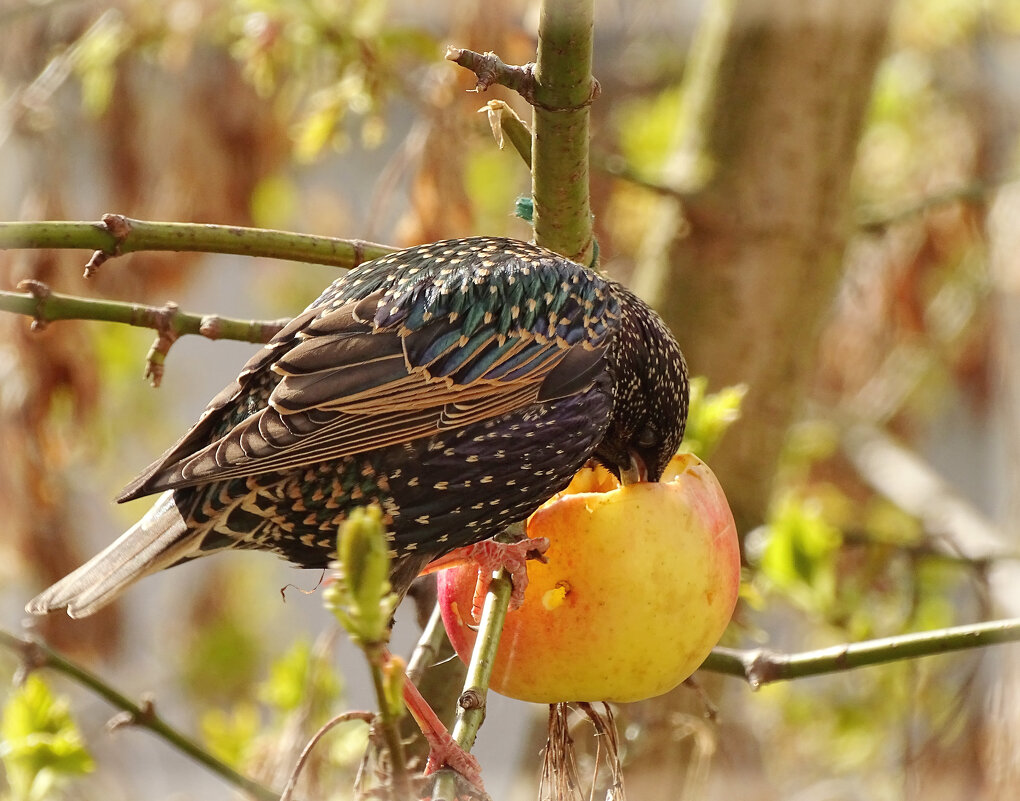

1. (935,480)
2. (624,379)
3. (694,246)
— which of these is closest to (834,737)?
(935,480)

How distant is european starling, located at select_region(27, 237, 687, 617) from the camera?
179cm

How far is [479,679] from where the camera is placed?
4.97 ft

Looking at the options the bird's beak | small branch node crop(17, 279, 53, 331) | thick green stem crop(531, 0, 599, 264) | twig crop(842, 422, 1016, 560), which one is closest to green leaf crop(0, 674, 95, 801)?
small branch node crop(17, 279, 53, 331)

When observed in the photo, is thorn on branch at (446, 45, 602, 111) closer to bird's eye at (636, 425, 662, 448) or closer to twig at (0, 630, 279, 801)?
bird's eye at (636, 425, 662, 448)

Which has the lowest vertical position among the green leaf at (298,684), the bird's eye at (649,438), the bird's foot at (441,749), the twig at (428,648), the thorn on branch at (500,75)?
the green leaf at (298,684)

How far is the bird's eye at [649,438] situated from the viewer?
6.54ft

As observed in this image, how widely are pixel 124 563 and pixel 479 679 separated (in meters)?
0.65

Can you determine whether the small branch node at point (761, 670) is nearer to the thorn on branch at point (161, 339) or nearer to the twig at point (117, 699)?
the twig at point (117, 699)

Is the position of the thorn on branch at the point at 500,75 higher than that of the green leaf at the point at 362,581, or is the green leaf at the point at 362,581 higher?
the thorn on branch at the point at 500,75

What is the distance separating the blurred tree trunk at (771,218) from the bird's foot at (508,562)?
1.27 m

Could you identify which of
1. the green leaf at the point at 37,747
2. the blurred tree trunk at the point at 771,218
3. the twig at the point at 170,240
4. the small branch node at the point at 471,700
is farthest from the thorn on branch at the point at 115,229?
the blurred tree trunk at the point at 771,218

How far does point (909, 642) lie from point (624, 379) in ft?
2.01

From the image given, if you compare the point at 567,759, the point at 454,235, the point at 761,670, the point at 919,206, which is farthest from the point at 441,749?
the point at 919,206

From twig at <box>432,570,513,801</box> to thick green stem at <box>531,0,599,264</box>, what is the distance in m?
0.63
